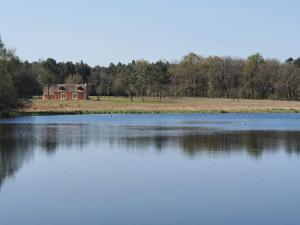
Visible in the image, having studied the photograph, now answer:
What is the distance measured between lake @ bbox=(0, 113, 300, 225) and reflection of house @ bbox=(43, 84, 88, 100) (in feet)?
309

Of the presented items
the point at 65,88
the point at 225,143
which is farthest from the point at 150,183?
the point at 65,88

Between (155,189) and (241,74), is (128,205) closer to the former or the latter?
(155,189)

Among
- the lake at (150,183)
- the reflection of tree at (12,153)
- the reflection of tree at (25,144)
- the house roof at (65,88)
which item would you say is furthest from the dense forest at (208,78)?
the lake at (150,183)

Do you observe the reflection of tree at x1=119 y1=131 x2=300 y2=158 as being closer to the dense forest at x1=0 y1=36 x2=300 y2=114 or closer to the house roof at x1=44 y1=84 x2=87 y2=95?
the dense forest at x1=0 y1=36 x2=300 y2=114

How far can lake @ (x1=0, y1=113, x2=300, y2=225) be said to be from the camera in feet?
46.8

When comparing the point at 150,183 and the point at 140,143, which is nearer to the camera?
the point at 150,183

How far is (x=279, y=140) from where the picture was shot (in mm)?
35844

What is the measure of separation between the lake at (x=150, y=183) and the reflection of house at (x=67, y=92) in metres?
94.3

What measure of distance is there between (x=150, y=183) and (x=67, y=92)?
367 feet

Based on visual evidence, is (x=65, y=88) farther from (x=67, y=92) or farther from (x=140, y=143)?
(x=140, y=143)

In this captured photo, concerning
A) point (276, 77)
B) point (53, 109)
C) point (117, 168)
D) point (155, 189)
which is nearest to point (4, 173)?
point (117, 168)

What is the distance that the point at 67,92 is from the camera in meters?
129

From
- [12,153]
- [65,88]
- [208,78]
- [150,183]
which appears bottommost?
[150,183]

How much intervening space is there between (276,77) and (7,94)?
77.1m
